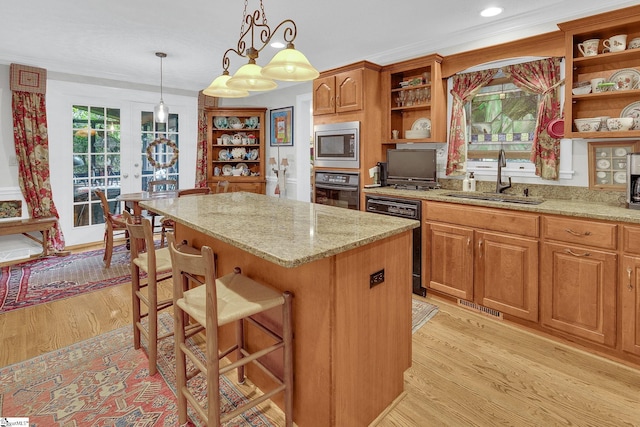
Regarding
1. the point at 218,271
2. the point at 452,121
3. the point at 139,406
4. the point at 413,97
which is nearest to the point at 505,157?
the point at 452,121

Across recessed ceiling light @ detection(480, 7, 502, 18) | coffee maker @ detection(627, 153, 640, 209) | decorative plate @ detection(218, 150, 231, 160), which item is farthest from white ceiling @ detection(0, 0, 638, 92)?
decorative plate @ detection(218, 150, 231, 160)

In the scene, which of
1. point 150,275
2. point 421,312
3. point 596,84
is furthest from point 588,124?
point 150,275

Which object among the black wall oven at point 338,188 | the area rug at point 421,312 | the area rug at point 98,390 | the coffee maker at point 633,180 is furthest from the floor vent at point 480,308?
the area rug at point 98,390

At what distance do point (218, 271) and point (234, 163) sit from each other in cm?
445

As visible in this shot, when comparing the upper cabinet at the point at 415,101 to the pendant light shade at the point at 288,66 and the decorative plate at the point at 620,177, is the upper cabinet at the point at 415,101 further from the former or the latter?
the pendant light shade at the point at 288,66

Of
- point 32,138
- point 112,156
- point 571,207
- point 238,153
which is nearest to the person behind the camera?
point 571,207

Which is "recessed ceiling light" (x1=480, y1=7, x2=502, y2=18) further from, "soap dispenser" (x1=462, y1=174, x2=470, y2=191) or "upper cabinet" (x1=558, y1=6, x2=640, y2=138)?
"soap dispenser" (x1=462, y1=174, x2=470, y2=191)

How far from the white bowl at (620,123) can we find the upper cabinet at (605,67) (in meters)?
0.03

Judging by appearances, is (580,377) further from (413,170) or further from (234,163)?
(234,163)

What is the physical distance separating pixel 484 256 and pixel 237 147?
15.3 ft

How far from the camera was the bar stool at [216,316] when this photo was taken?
1449 millimetres

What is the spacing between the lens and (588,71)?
2.84 m

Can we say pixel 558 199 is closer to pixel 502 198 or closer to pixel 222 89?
pixel 502 198

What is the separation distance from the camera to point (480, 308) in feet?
9.78
